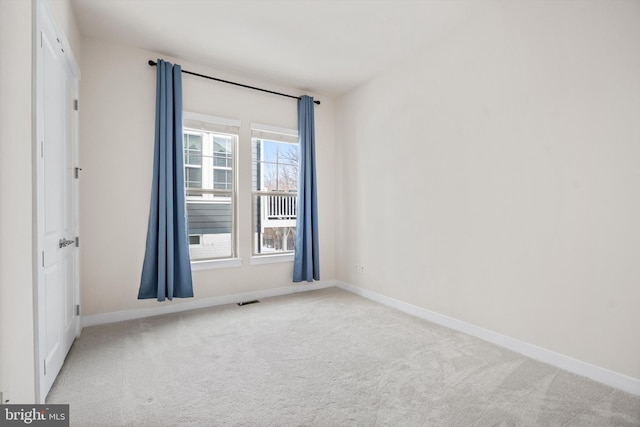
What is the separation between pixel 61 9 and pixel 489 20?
3493mm

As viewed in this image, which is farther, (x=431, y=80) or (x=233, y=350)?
(x=431, y=80)

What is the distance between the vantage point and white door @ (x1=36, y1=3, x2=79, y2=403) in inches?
71.4

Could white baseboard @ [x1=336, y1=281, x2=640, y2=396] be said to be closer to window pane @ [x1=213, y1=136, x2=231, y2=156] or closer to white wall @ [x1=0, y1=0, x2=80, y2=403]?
window pane @ [x1=213, y1=136, x2=231, y2=156]

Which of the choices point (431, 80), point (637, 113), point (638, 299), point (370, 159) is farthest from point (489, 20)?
point (638, 299)

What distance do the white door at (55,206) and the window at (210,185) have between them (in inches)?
49.0

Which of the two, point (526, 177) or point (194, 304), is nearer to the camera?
point (526, 177)

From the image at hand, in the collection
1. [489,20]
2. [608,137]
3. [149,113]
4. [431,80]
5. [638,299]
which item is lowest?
[638,299]

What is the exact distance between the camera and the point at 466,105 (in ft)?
10.2

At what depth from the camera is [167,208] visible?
11.5 feet

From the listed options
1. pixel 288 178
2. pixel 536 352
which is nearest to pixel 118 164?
pixel 288 178

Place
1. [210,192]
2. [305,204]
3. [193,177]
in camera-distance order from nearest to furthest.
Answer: [193,177]
[210,192]
[305,204]

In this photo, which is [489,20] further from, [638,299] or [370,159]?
[638,299]

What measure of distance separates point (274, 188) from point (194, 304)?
72.8 inches

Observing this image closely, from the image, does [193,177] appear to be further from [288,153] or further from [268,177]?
[288,153]
